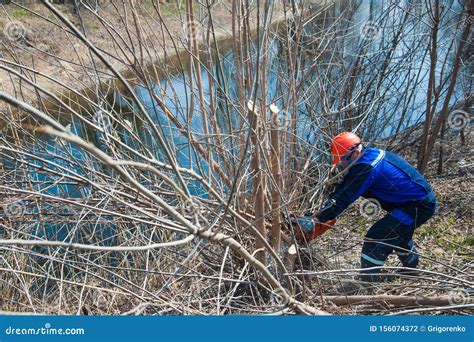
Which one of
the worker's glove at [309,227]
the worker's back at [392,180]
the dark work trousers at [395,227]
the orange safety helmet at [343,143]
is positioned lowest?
the dark work trousers at [395,227]

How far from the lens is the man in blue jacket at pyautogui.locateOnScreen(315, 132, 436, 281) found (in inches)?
140

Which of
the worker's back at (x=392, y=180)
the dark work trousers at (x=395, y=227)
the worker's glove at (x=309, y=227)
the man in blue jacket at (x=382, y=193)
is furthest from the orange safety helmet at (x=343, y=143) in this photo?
the dark work trousers at (x=395, y=227)

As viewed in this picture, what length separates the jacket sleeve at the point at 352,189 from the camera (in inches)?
139

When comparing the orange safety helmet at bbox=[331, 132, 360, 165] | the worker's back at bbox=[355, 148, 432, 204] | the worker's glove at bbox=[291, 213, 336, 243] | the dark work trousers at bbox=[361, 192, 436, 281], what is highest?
the orange safety helmet at bbox=[331, 132, 360, 165]

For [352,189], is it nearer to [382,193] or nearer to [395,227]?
[382,193]

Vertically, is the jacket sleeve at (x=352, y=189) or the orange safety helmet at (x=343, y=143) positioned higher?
the orange safety helmet at (x=343, y=143)

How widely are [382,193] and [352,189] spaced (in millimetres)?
333

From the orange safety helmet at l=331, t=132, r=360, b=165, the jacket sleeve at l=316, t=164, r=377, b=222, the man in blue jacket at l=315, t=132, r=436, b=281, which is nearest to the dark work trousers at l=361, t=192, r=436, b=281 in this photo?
the man in blue jacket at l=315, t=132, r=436, b=281

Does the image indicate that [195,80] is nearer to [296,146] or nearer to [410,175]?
[296,146]

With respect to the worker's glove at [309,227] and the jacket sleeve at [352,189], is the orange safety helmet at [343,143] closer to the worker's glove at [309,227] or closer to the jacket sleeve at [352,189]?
the jacket sleeve at [352,189]

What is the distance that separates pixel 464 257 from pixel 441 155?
2353mm

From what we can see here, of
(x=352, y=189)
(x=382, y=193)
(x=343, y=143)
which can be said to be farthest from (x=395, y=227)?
(x=343, y=143)

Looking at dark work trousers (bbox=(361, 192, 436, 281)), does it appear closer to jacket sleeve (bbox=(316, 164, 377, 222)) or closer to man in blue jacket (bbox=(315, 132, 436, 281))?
man in blue jacket (bbox=(315, 132, 436, 281))

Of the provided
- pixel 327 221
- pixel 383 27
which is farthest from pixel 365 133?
pixel 327 221
